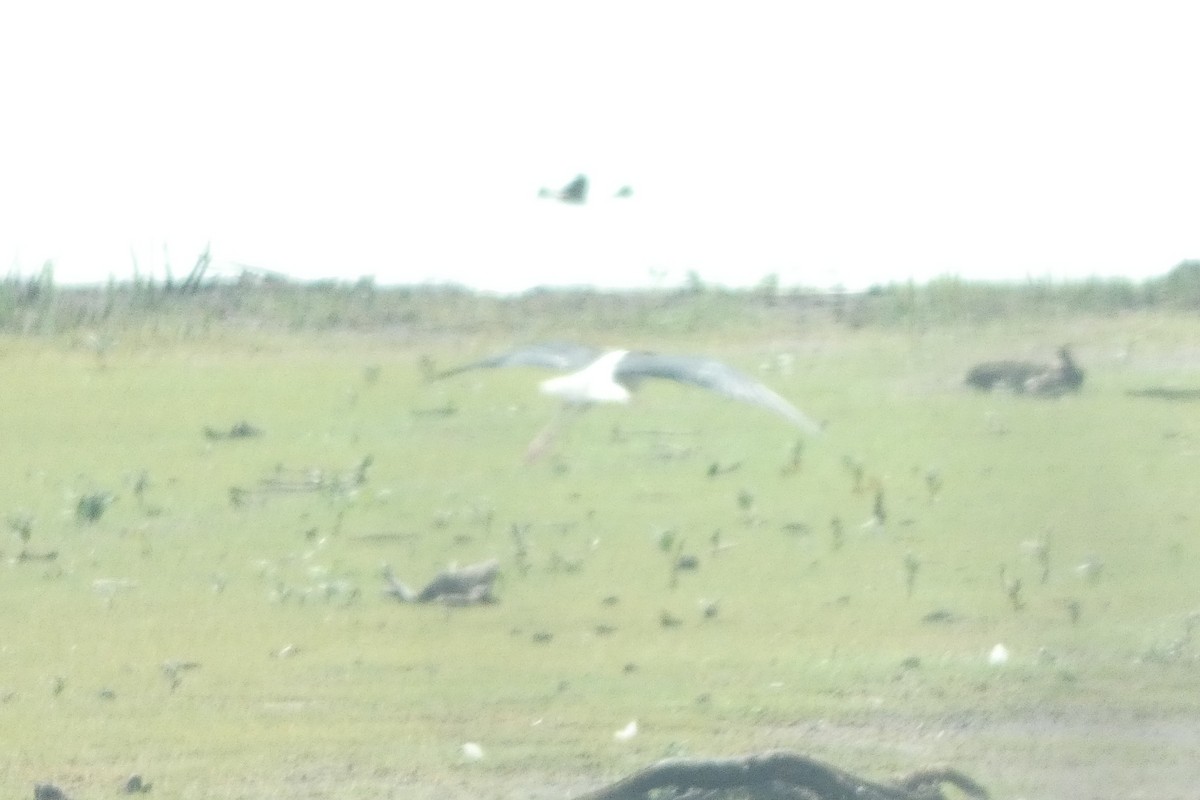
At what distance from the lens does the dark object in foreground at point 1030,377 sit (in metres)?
5.22

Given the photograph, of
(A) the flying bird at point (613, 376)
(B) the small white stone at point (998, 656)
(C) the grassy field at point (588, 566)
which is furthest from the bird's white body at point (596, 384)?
(B) the small white stone at point (998, 656)

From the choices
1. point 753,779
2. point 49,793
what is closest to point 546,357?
point 753,779

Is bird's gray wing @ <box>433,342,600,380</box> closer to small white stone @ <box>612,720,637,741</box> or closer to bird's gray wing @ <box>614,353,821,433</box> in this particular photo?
bird's gray wing @ <box>614,353,821,433</box>

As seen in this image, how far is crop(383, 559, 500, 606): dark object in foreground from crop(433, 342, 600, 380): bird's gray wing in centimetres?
49

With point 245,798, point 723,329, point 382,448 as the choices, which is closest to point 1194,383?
point 723,329

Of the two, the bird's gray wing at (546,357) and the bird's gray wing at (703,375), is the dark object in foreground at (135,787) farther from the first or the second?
the bird's gray wing at (703,375)

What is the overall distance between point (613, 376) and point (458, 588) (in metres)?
0.67

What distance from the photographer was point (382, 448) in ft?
16.8

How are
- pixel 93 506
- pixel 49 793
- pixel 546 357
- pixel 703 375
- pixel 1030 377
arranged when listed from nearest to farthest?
pixel 49 793, pixel 703 375, pixel 546 357, pixel 93 506, pixel 1030 377

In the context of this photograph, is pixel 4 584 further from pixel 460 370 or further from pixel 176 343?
pixel 460 370

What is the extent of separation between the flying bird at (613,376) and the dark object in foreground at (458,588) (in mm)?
330

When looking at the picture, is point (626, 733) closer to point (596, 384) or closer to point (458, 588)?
point (458, 588)

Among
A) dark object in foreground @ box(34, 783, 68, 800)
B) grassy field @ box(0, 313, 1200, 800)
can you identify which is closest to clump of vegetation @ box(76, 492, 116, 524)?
grassy field @ box(0, 313, 1200, 800)

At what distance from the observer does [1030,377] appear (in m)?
5.22
